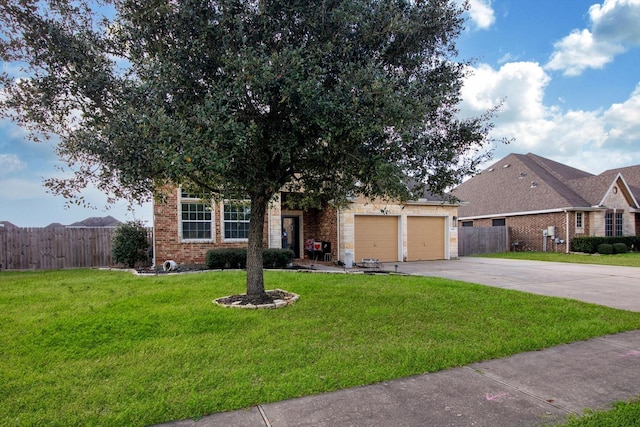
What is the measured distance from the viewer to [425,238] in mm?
18047

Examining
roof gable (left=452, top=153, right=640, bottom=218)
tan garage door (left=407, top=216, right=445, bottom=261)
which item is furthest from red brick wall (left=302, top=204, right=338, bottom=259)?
roof gable (left=452, top=153, right=640, bottom=218)

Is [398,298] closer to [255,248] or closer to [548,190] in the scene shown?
[255,248]

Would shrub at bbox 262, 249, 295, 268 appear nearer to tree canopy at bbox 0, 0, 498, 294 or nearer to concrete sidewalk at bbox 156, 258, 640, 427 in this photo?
tree canopy at bbox 0, 0, 498, 294

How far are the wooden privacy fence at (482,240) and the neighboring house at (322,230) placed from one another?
358 cm

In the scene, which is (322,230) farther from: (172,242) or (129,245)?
(129,245)

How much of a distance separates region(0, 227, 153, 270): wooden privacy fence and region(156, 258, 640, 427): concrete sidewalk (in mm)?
12564

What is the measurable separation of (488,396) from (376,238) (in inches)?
531

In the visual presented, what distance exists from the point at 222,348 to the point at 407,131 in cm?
386

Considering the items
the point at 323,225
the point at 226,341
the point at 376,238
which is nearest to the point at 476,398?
the point at 226,341

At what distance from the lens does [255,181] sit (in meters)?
6.20

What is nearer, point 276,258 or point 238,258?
point 238,258

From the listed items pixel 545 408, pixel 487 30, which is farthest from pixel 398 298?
pixel 487 30

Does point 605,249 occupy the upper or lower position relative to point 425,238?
lower

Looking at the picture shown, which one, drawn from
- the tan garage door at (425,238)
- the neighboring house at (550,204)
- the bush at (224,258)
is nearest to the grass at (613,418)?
the bush at (224,258)
